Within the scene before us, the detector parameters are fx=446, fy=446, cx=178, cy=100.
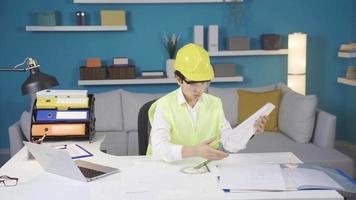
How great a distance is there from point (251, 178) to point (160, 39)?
3.35 metres

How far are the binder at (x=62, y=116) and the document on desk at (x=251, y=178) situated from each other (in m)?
1.00

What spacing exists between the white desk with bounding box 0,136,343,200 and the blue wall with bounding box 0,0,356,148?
2.91m

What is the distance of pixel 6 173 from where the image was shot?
2148mm

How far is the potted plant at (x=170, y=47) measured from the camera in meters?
4.96

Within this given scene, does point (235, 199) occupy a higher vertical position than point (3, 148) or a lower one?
higher

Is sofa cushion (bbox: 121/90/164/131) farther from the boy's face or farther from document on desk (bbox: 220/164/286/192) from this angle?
document on desk (bbox: 220/164/286/192)

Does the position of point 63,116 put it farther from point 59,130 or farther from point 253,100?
point 253,100

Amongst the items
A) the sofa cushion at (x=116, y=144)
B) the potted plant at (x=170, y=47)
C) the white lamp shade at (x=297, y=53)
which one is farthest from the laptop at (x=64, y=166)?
the white lamp shade at (x=297, y=53)

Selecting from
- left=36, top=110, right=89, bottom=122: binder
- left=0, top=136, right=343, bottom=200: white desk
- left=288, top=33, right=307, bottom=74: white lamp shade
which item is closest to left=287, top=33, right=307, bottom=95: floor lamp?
left=288, top=33, right=307, bottom=74: white lamp shade

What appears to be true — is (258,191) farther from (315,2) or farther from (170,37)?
(315,2)

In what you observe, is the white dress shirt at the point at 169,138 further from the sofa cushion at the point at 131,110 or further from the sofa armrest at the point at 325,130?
the sofa cushion at the point at 131,110

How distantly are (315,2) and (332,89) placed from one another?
105 cm

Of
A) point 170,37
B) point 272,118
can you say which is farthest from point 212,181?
point 170,37

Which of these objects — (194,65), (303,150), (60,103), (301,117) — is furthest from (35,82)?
(301,117)
